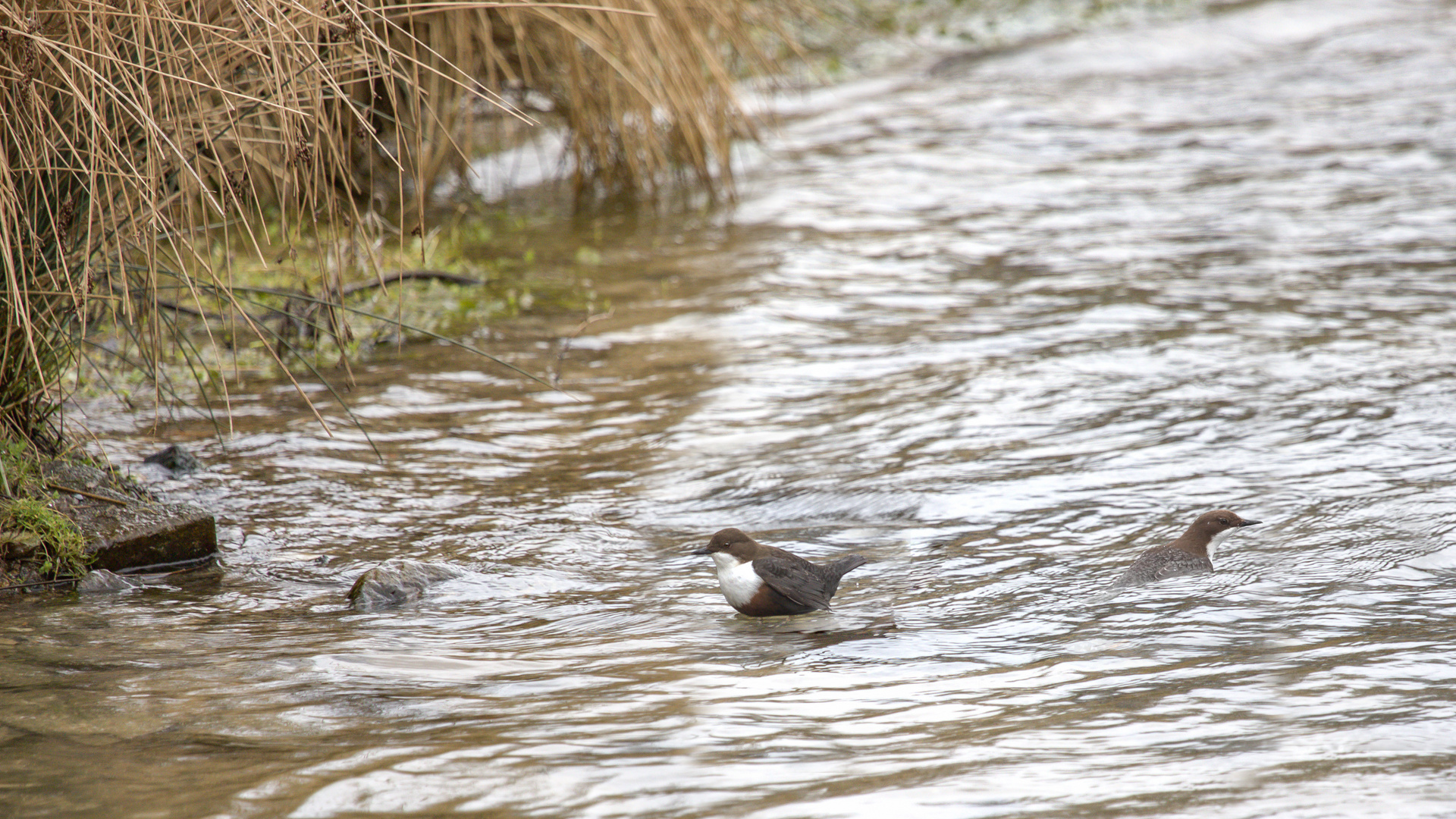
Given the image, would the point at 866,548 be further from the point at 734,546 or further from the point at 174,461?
the point at 174,461

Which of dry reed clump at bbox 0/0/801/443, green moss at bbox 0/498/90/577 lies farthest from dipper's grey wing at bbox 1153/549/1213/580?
green moss at bbox 0/498/90/577

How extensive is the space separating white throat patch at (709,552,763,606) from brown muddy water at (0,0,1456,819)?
0.11 meters

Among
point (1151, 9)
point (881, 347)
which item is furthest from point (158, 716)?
point (1151, 9)

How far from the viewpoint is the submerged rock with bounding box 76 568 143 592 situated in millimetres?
4879

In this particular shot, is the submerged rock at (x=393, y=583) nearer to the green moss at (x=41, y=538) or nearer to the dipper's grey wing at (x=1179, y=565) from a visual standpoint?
the green moss at (x=41, y=538)

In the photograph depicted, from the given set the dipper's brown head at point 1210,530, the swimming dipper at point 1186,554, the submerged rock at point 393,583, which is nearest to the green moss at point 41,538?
the submerged rock at point 393,583

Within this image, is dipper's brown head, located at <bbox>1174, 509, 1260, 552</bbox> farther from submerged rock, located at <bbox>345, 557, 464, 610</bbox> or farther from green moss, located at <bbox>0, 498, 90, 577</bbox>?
green moss, located at <bbox>0, 498, 90, 577</bbox>

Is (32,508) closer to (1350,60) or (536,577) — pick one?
(536,577)

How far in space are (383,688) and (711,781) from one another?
109 cm

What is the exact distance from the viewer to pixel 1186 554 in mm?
4855

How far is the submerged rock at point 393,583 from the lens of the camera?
4.80 meters

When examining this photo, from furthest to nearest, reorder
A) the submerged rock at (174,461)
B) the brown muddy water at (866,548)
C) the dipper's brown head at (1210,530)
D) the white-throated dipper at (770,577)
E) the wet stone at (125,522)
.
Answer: the submerged rock at (174,461) < the wet stone at (125,522) < the dipper's brown head at (1210,530) < the white-throated dipper at (770,577) < the brown muddy water at (866,548)

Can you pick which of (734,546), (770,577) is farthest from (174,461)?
(770,577)

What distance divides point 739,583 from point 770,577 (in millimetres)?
108
